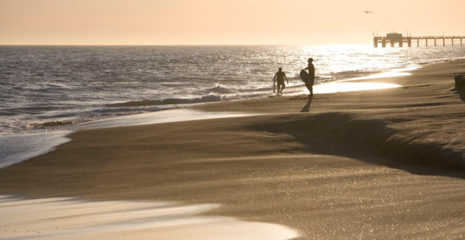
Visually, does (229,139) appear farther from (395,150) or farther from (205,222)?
(205,222)

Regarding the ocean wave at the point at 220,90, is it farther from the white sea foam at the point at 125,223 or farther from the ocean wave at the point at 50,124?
the white sea foam at the point at 125,223

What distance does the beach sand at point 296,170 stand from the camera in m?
6.79

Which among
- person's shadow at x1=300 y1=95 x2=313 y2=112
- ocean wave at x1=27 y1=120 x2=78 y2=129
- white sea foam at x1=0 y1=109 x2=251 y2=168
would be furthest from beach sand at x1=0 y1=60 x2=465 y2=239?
ocean wave at x1=27 y1=120 x2=78 y2=129

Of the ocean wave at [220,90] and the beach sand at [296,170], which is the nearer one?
the beach sand at [296,170]

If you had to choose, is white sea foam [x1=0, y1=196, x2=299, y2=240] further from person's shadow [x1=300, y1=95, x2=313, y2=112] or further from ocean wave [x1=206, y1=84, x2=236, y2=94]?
ocean wave [x1=206, y1=84, x2=236, y2=94]

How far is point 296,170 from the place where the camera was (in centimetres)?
1000

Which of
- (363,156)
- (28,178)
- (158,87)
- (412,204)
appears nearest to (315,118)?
(363,156)

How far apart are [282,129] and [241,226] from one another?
7770 mm

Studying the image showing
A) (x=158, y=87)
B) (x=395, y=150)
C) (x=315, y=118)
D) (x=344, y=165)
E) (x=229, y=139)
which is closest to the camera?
(x=344, y=165)

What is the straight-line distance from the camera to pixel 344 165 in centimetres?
1023

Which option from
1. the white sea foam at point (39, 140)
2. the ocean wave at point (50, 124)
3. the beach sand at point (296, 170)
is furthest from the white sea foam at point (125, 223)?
the ocean wave at point (50, 124)

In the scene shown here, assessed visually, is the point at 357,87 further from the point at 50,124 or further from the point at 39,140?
the point at 39,140

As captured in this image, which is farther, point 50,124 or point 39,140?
point 50,124

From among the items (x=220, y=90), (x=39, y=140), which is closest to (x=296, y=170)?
(x=39, y=140)
